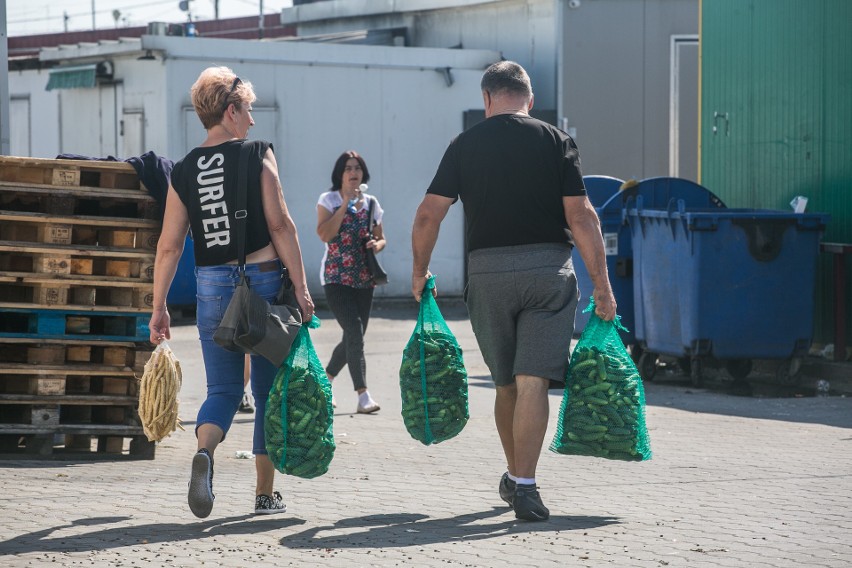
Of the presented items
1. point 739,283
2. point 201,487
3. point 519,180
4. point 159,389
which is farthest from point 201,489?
point 739,283

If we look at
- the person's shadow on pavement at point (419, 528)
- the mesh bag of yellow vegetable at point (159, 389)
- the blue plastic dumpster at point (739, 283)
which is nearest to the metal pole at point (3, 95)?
the mesh bag of yellow vegetable at point (159, 389)

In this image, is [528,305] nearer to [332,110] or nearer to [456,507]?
[456,507]

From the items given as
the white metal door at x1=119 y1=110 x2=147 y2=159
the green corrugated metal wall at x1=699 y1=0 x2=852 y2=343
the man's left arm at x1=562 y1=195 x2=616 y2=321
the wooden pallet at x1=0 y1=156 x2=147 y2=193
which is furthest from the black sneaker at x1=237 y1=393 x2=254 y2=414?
the white metal door at x1=119 y1=110 x2=147 y2=159

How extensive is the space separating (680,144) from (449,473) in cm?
1524

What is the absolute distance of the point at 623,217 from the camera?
42.8ft

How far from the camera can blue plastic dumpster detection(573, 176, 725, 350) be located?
13000 mm

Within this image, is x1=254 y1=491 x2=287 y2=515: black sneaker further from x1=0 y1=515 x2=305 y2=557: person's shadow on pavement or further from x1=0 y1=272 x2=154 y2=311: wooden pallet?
x1=0 y1=272 x2=154 y2=311: wooden pallet

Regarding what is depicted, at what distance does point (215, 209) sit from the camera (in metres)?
6.54

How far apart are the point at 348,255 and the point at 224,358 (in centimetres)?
403

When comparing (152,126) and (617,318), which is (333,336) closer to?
(152,126)

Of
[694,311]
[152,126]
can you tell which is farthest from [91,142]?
[694,311]

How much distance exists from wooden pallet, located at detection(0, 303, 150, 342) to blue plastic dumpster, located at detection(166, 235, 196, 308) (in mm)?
8904

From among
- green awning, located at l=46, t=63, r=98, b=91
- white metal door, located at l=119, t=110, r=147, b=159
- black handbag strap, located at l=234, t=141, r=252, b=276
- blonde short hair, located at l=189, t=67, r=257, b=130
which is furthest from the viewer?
green awning, located at l=46, t=63, r=98, b=91

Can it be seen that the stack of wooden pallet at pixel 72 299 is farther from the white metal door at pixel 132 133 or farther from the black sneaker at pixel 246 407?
the white metal door at pixel 132 133
